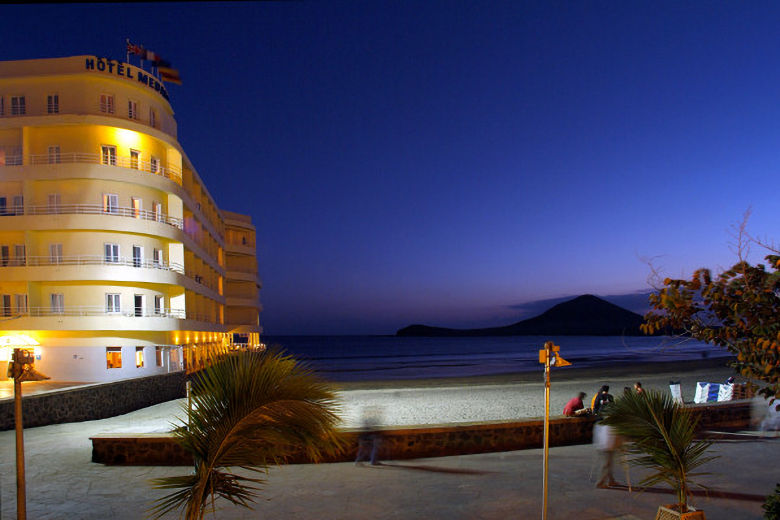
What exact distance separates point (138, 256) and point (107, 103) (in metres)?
8.44

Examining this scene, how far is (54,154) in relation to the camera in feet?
92.2

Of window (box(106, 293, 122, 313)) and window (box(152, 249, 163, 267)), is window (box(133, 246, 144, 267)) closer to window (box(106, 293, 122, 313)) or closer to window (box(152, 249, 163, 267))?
window (box(152, 249, 163, 267))

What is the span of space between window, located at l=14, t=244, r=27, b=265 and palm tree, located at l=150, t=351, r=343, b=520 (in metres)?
28.8

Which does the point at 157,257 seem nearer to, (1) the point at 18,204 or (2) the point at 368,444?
(1) the point at 18,204

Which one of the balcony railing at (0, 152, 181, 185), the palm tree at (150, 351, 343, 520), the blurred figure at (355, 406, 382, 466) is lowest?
the blurred figure at (355, 406, 382, 466)

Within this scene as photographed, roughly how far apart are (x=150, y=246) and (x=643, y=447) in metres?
29.0

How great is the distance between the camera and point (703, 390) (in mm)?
18297

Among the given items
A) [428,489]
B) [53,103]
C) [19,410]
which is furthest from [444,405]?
[53,103]

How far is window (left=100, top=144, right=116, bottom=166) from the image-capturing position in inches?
1133

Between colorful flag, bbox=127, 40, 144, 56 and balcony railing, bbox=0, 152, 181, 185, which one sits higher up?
colorful flag, bbox=127, 40, 144, 56

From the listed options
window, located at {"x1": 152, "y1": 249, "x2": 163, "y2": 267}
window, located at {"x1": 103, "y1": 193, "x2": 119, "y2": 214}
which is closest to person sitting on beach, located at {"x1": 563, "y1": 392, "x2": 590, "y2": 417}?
window, located at {"x1": 152, "y1": 249, "x2": 163, "y2": 267}

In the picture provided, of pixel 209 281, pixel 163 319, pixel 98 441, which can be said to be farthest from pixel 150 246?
pixel 98 441

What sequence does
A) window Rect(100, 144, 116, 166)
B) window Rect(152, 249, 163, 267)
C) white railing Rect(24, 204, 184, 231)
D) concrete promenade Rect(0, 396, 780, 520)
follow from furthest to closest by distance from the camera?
window Rect(152, 249, 163, 267) < window Rect(100, 144, 116, 166) < white railing Rect(24, 204, 184, 231) < concrete promenade Rect(0, 396, 780, 520)

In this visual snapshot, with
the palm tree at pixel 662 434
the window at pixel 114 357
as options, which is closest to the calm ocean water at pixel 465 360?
the palm tree at pixel 662 434
